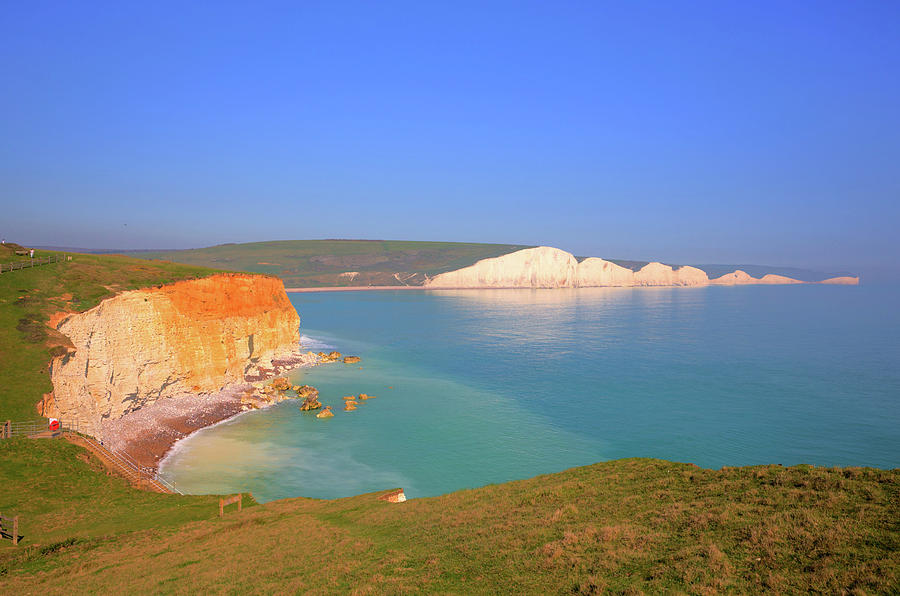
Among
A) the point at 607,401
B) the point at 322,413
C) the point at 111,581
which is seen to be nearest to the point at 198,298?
the point at 322,413

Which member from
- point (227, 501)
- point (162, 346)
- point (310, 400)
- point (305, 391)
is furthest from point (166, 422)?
point (227, 501)

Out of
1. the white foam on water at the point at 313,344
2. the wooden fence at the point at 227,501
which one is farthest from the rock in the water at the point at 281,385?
the wooden fence at the point at 227,501

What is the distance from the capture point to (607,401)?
166ft

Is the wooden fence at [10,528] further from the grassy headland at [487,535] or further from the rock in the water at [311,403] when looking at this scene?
the rock in the water at [311,403]

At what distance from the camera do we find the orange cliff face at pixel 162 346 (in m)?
33.4

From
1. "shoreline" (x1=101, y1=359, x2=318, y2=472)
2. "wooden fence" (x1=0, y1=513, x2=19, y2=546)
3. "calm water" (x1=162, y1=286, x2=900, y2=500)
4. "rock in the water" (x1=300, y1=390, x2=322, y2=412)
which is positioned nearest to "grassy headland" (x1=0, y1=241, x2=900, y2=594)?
"wooden fence" (x1=0, y1=513, x2=19, y2=546)

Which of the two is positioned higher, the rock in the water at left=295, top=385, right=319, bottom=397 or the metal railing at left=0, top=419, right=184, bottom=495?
the metal railing at left=0, top=419, right=184, bottom=495

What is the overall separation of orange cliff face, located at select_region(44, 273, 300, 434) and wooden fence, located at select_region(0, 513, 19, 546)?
37.9 ft

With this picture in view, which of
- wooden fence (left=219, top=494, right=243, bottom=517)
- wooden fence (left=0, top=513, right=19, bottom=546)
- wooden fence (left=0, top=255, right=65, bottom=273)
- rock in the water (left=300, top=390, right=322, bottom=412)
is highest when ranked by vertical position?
wooden fence (left=0, top=255, right=65, bottom=273)

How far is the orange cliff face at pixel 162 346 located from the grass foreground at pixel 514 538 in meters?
10.8

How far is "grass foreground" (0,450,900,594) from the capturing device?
10.7 meters

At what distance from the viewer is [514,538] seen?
576 inches

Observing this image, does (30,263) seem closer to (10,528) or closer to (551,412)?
(10,528)

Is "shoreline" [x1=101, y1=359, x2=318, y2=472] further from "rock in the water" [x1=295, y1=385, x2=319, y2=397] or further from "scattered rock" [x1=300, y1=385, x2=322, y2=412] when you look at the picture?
"rock in the water" [x1=295, y1=385, x2=319, y2=397]
